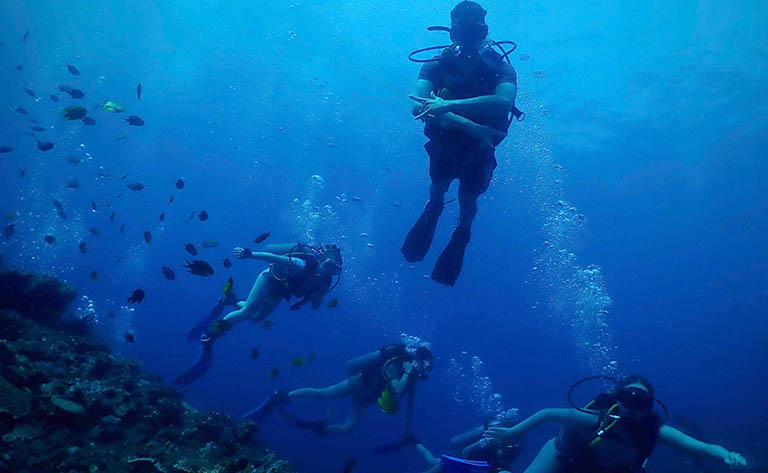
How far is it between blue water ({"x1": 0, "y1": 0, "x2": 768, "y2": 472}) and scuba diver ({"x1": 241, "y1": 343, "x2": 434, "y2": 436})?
152 centimetres

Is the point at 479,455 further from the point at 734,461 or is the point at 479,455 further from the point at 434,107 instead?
the point at 434,107

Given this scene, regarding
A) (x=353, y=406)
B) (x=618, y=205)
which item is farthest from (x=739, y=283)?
(x=353, y=406)

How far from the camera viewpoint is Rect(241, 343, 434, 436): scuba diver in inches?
372

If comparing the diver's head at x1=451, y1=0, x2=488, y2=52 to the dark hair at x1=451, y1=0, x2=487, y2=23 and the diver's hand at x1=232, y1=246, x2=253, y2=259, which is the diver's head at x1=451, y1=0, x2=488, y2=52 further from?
the diver's hand at x1=232, y1=246, x2=253, y2=259

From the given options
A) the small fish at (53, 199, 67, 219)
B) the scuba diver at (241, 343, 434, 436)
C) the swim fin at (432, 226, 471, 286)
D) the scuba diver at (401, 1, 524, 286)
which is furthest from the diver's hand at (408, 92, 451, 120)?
the small fish at (53, 199, 67, 219)

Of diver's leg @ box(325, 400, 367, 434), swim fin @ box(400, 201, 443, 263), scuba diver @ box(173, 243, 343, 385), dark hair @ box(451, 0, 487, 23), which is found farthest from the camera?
diver's leg @ box(325, 400, 367, 434)

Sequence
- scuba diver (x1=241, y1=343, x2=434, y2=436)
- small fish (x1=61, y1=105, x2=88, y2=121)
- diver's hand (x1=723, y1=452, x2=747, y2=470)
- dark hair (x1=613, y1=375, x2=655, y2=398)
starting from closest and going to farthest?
1. diver's hand (x1=723, y1=452, x2=747, y2=470)
2. dark hair (x1=613, y1=375, x2=655, y2=398)
3. small fish (x1=61, y1=105, x2=88, y2=121)
4. scuba diver (x1=241, y1=343, x2=434, y2=436)

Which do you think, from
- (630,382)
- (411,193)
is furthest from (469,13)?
(411,193)

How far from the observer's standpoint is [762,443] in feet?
71.5

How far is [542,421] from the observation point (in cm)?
488

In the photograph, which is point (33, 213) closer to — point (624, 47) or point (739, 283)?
point (624, 47)

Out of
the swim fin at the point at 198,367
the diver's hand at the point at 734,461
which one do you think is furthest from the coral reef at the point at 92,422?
the diver's hand at the point at 734,461

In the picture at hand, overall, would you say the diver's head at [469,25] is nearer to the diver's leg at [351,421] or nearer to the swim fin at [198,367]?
the swim fin at [198,367]

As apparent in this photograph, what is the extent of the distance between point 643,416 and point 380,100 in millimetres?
32255
